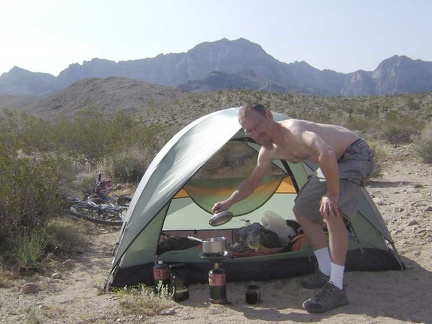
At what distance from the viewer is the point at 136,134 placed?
12.9 metres

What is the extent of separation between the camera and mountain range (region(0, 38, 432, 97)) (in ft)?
471

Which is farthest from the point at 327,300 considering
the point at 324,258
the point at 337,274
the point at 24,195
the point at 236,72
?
the point at 236,72

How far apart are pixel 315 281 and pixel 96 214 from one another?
4146mm

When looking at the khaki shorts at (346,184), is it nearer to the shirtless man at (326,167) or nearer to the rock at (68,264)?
the shirtless man at (326,167)

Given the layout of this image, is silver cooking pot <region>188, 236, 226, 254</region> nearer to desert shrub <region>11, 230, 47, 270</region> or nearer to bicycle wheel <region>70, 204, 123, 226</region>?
desert shrub <region>11, 230, 47, 270</region>

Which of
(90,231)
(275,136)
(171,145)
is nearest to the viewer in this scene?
(275,136)

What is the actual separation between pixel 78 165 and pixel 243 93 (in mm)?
23675

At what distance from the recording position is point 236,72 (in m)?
150

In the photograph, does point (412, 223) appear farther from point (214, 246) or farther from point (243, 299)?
point (214, 246)

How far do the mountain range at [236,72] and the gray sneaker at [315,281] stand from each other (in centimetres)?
13597

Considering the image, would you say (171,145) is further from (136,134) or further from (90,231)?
(136,134)

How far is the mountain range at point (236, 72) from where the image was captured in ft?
471

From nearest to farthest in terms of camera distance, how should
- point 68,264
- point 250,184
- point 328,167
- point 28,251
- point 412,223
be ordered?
point 328,167
point 250,184
point 28,251
point 68,264
point 412,223

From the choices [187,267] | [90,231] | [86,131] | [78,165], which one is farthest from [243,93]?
[187,267]
